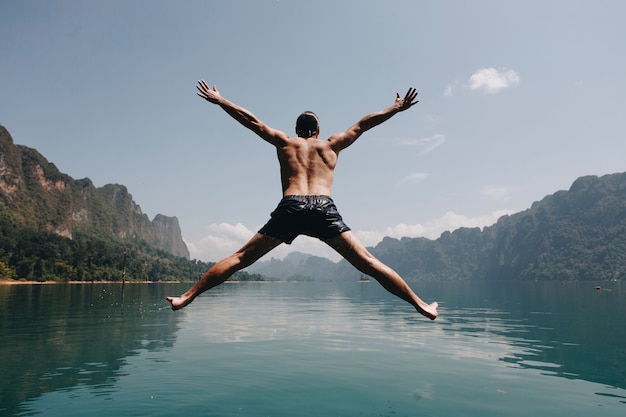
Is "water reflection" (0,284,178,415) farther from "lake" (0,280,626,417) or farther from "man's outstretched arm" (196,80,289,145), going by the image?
"man's outstretched arm" (196,80,289,145)

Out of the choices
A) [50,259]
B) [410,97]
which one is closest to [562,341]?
[410,97]

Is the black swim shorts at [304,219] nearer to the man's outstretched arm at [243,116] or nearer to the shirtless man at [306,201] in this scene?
Answer: the shirtless man at [306,201]

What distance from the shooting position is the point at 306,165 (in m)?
5.62

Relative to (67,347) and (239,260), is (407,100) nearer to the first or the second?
(239,260)

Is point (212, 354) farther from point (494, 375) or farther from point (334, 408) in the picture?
point (494, 375)

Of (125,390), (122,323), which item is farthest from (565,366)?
(122,323)

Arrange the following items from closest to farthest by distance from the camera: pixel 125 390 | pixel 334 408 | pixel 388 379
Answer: pixel 334 408
pixel 125 390
pixel 388 379

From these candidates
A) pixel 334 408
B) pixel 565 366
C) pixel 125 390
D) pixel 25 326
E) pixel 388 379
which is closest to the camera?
pixel 334 408

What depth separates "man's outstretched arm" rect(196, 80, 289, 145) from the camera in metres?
5.62

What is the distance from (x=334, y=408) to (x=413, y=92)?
1095 centimetres

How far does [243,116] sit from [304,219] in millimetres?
1646

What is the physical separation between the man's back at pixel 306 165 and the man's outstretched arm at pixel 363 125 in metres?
0.12

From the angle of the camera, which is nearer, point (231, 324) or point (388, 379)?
point (388, 379)

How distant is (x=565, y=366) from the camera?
2059cm
